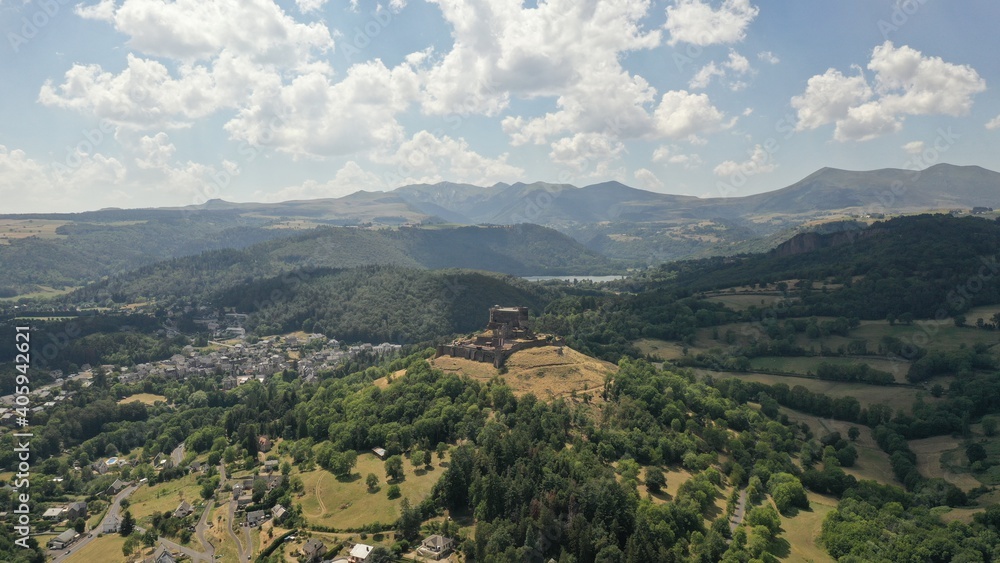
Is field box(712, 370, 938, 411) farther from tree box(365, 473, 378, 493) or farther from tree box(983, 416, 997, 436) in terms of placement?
tree box(365, 473, 378, 493)

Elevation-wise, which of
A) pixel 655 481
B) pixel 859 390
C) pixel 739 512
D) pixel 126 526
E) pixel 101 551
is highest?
pixel 655 481

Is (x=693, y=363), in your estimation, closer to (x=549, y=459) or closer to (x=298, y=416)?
(x=549, y=459)

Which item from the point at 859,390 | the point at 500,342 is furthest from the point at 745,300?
the point at 500,342

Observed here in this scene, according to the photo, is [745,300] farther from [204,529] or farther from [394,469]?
[204,529]

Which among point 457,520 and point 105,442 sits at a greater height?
→ point 457,520

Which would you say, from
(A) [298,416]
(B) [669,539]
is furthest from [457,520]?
(A) [298,416]

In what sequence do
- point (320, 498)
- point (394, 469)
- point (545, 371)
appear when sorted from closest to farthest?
point (320, 498) < point (394, 469) < point (545, 371)
